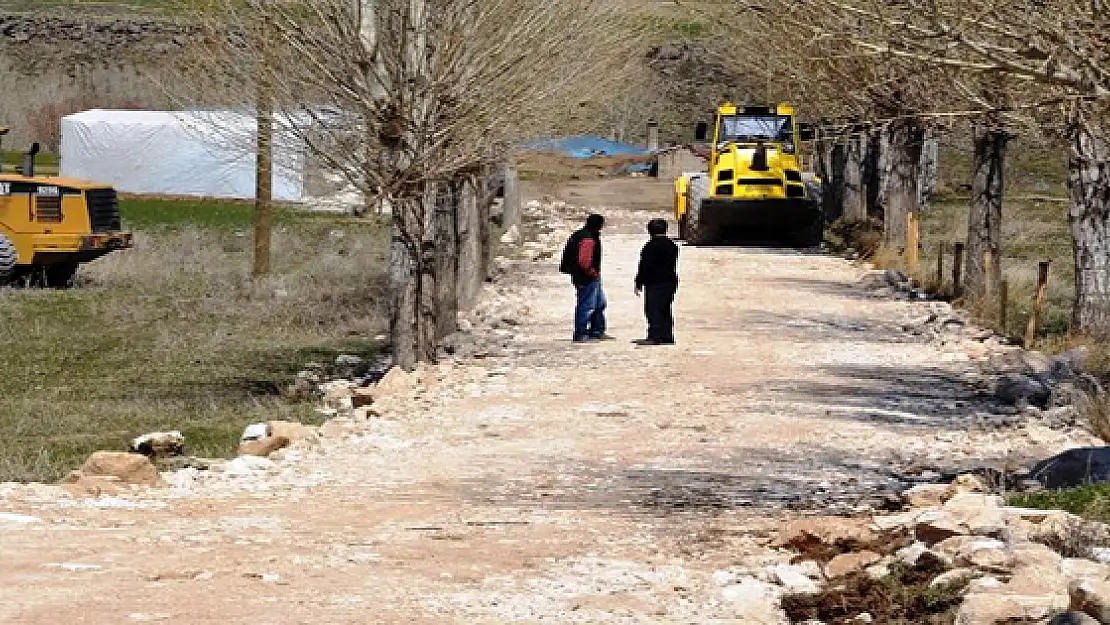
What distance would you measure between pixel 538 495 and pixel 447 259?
460 inches

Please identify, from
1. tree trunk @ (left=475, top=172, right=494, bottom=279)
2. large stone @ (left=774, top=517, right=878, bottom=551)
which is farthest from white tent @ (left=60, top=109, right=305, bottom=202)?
large stone @ (left=774, top=517, right=878, bottom=551)

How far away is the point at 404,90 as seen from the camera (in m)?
22.0

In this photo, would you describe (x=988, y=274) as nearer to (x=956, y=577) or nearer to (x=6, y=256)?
(x=6, y=256)

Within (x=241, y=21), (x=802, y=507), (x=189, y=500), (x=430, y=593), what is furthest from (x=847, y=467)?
(x=241, y=21)

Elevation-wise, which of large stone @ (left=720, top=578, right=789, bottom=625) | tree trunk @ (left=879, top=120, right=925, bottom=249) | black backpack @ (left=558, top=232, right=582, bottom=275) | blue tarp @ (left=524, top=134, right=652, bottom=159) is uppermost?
blue tarp @ (left=524, top=134, right=652, bottom=159)

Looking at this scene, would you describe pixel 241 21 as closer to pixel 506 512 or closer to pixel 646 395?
pixel 646 395

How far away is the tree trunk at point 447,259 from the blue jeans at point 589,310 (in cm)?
164

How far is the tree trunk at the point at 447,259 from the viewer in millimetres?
24906

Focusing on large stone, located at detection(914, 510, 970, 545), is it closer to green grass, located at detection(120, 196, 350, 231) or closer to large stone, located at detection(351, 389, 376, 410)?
large stone, located at detection(351, 389, 376, 410)

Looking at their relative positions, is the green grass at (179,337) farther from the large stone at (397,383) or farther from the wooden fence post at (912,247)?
the wooden fence post at (912,247)

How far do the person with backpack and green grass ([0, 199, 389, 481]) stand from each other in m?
3.46

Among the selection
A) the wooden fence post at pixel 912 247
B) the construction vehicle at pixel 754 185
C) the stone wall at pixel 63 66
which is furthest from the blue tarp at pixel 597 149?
the wooden fence post at pixel 912 247

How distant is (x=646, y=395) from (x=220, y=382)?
22.0ft

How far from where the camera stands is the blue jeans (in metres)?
24.2
